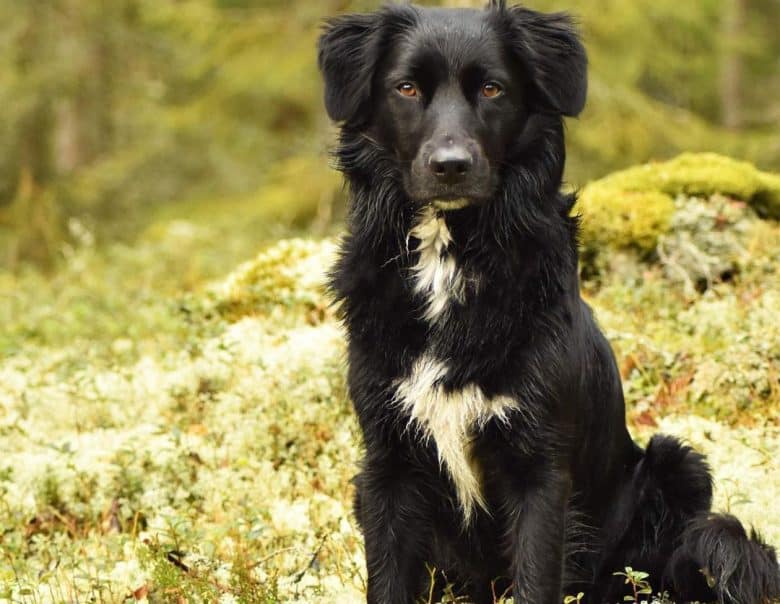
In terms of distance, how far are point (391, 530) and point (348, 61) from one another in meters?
1.53

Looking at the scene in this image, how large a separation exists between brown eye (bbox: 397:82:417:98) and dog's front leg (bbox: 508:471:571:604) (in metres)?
1.25

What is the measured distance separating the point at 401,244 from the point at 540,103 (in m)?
0.63

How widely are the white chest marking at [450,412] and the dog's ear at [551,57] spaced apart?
3.04 ft

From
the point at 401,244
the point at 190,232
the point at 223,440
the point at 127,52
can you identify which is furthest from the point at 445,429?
the point at 127,52

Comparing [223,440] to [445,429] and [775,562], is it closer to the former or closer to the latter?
[445,429]

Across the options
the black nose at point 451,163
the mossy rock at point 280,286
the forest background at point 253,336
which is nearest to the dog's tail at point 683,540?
the forest background at point 253,336

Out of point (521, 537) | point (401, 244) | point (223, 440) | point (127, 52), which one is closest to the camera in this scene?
point (521, 537)

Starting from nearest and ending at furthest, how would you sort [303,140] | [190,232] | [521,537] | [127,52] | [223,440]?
[521,537] → [223,440] → [190,232] → [303,140] → [127,52]

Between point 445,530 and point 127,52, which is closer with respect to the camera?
point 445,530

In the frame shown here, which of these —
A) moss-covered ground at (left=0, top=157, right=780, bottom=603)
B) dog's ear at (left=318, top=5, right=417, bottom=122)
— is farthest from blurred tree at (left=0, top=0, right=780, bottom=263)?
dog's ear at (left=318, top=5, right=417, bottom=122)

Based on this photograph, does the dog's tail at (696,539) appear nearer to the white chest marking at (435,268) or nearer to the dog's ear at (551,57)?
the white chest marking at (435,268)

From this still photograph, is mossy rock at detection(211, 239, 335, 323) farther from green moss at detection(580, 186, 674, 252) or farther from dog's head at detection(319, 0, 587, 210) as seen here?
dog's head at detection(319, 0, 587, 210)

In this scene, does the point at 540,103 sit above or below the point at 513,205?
above

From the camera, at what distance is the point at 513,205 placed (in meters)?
3.30
